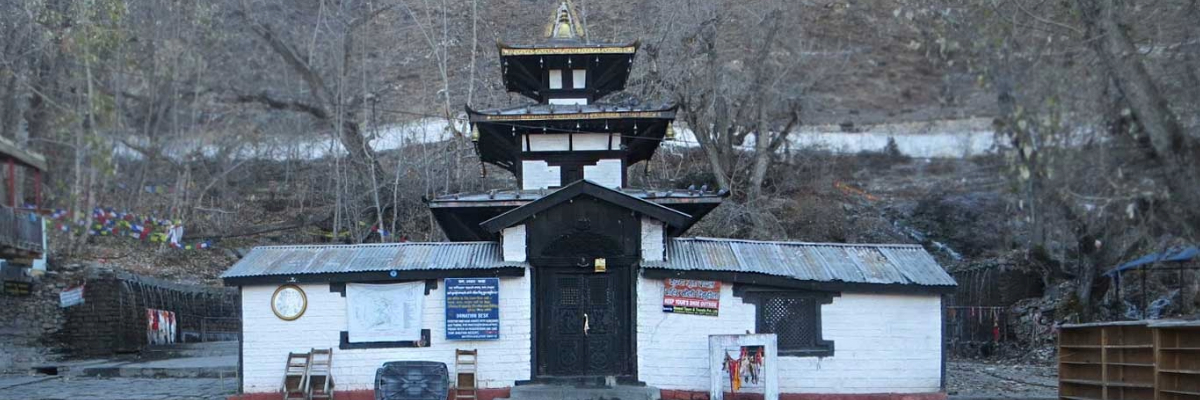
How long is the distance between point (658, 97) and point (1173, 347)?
21.8m

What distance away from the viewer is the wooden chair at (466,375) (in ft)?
59.1

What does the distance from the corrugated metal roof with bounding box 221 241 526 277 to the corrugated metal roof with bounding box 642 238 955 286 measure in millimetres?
2610

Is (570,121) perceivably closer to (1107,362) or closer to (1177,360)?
(1107,362)

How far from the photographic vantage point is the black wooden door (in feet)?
60.8

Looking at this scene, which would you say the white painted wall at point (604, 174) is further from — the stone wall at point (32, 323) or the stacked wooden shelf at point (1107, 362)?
the stone wall at point (32, 323)

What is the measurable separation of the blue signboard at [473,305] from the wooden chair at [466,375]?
Result: 256 mm

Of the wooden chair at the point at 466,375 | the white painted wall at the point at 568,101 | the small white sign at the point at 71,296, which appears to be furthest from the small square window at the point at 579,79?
the small white sign at the point at 71,296

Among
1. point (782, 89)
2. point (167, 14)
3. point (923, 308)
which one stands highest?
point (167, 14)

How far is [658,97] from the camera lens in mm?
36938

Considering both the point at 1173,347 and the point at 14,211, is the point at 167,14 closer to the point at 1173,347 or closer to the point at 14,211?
the point at 14,211

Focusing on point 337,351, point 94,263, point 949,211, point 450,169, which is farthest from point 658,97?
point 337,351

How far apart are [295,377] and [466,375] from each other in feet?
8.03

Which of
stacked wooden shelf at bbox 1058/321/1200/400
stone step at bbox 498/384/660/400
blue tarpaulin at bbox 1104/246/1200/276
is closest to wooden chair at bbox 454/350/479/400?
stone step at bbox 498/384/660/400

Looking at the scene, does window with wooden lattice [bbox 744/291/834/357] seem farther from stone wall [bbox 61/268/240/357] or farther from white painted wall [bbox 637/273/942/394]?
stone wall [bbox 61/268/240/357]
